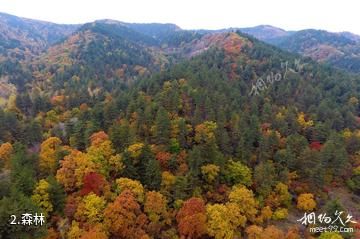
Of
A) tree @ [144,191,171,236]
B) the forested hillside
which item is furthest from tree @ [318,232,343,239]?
tree @ [144,191,171,236]

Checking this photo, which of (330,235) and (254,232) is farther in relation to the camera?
Answer: (254,232)

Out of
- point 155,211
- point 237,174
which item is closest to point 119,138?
point 155,211

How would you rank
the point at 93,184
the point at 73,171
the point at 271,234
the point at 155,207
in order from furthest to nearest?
1. the point at 73,171
2. the point at 93,184
3. the point at 155,207
4. the point at 271,234

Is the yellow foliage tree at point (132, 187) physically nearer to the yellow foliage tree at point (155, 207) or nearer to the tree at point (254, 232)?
the yellow foliage tree at point (155, 207)

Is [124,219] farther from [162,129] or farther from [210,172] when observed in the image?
[162,129]

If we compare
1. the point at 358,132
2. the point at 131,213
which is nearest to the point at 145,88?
the point at 131,213

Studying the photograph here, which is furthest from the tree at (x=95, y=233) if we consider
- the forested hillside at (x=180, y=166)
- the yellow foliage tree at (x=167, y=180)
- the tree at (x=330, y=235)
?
the tree at (x=330, y=235)

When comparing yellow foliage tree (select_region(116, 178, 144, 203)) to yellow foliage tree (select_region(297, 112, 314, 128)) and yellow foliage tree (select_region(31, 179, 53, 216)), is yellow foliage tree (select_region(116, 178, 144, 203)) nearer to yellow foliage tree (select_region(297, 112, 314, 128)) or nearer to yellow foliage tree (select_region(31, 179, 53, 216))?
yellow foliage tree (select_region(31, 179, 53, 216))
